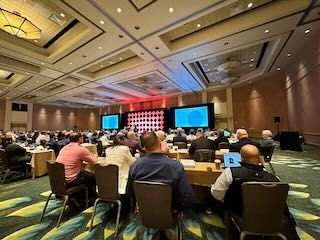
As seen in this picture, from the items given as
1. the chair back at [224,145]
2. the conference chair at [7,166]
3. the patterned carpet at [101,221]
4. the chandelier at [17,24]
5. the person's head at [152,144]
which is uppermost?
the chandelier at [17,24]

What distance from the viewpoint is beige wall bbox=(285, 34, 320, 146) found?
283 inches

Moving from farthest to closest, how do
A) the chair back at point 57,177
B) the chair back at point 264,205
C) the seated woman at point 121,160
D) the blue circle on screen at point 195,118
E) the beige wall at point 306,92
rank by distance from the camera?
the blue circle on screen at point 195,118 → the beige wall at point 306,92 → the seated woman at point 121,160 → the chair back at point 57,177 → the chair back at point 264,205

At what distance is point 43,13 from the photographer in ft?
17.6

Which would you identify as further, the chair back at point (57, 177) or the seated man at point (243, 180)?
the chair back at point (57, 177)

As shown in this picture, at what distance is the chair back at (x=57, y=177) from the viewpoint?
2484mm

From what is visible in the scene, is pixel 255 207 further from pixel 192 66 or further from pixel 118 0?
pixel 192 66

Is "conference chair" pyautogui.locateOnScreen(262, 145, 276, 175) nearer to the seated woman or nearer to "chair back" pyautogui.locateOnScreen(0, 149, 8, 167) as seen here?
the seated woman

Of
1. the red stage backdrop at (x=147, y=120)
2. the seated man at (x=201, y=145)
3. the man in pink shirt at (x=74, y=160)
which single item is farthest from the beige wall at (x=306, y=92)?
the red stage backdrop at (x=147, y=120)

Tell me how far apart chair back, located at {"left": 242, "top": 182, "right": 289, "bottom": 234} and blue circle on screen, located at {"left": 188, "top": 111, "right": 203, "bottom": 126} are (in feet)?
44.3

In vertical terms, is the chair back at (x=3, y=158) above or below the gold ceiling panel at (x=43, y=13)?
below

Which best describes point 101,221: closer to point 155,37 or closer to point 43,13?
point 155,37

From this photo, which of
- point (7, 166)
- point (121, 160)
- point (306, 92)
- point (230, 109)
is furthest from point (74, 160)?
point (230, 109)

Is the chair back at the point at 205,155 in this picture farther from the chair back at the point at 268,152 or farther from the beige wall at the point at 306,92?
the beige wall at the point at 306,92

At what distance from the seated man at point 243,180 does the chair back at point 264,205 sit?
144 mm
